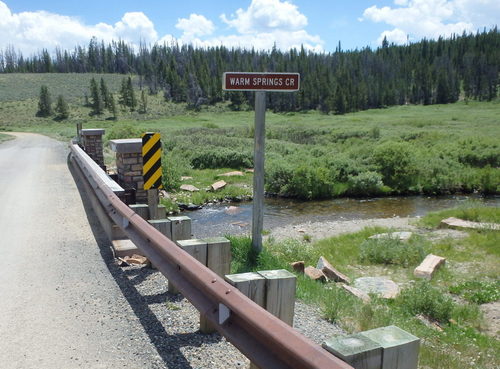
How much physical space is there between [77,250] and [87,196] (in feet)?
14.9

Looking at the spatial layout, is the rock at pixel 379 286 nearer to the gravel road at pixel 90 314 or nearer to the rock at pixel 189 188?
the gravel road at pixel 90 314

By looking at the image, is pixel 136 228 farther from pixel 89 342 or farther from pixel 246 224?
pixel 246 224

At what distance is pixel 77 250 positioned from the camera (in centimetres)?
663

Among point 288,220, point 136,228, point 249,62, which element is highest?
point 249,62

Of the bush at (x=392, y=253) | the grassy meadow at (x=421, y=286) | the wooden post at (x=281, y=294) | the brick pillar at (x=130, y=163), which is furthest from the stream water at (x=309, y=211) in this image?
the wooden post at (x=281, y=294)

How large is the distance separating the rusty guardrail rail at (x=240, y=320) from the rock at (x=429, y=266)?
6.97 meters

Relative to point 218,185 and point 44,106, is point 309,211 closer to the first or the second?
point 218,185

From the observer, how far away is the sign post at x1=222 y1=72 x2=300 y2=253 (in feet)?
21.0

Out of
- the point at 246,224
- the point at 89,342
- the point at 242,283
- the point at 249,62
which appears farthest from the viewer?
the point at 249,62

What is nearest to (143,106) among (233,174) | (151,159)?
(233,174)

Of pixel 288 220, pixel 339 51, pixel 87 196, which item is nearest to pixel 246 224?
pixel 288 220

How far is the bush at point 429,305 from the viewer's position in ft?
23.8

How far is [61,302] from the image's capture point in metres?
4.71

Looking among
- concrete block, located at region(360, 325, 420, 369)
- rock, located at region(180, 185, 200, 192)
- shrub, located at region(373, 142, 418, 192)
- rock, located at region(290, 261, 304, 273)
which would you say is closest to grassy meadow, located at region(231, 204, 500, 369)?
rock, located at region(290, 261, 304, 273)
